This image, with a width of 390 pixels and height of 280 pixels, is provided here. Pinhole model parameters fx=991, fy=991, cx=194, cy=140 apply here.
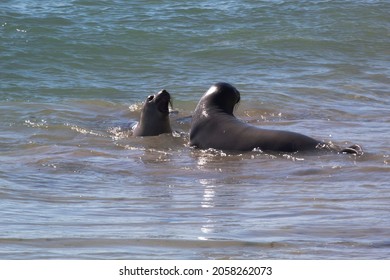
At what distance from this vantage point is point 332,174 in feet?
23.0

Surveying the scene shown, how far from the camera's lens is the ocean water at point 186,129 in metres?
4.68

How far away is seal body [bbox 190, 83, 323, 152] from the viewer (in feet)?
26.1

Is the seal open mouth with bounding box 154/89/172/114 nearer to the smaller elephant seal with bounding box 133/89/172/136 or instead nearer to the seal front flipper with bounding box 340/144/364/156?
the smaller elephant seal with bounding box 133/89/172/136

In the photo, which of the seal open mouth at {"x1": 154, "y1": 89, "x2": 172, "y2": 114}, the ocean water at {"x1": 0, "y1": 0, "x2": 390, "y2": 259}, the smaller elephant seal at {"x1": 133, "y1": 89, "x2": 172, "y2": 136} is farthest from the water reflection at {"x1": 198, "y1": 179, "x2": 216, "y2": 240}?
the seal open mouth at {"x1": 154, "y1": 89, "x2": 172, "y2": 114}

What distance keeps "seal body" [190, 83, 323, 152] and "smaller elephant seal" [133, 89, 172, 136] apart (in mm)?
652

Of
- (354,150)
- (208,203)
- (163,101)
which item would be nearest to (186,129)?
(163,101)

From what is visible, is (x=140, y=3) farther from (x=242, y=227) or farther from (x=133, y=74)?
(x=242, y=227)

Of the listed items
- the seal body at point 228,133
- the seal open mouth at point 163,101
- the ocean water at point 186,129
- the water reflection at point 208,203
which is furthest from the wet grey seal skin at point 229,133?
the water reflection at point 208,203

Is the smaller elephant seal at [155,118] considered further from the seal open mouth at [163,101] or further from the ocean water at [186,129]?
the ocean water at [186,129]

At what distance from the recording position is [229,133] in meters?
8.40

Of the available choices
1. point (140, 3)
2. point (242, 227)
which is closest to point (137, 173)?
point (242, 227)

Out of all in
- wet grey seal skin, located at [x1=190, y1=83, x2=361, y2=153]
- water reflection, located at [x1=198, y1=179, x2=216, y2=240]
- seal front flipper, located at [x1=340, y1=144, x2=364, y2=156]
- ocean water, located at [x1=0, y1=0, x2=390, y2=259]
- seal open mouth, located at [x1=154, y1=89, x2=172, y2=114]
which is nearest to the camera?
ocean water, located at [x1=0, y1=0, x2=390, y2=259]

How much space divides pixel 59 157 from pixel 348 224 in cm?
361

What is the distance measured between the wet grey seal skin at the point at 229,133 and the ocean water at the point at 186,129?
5.6 inches
